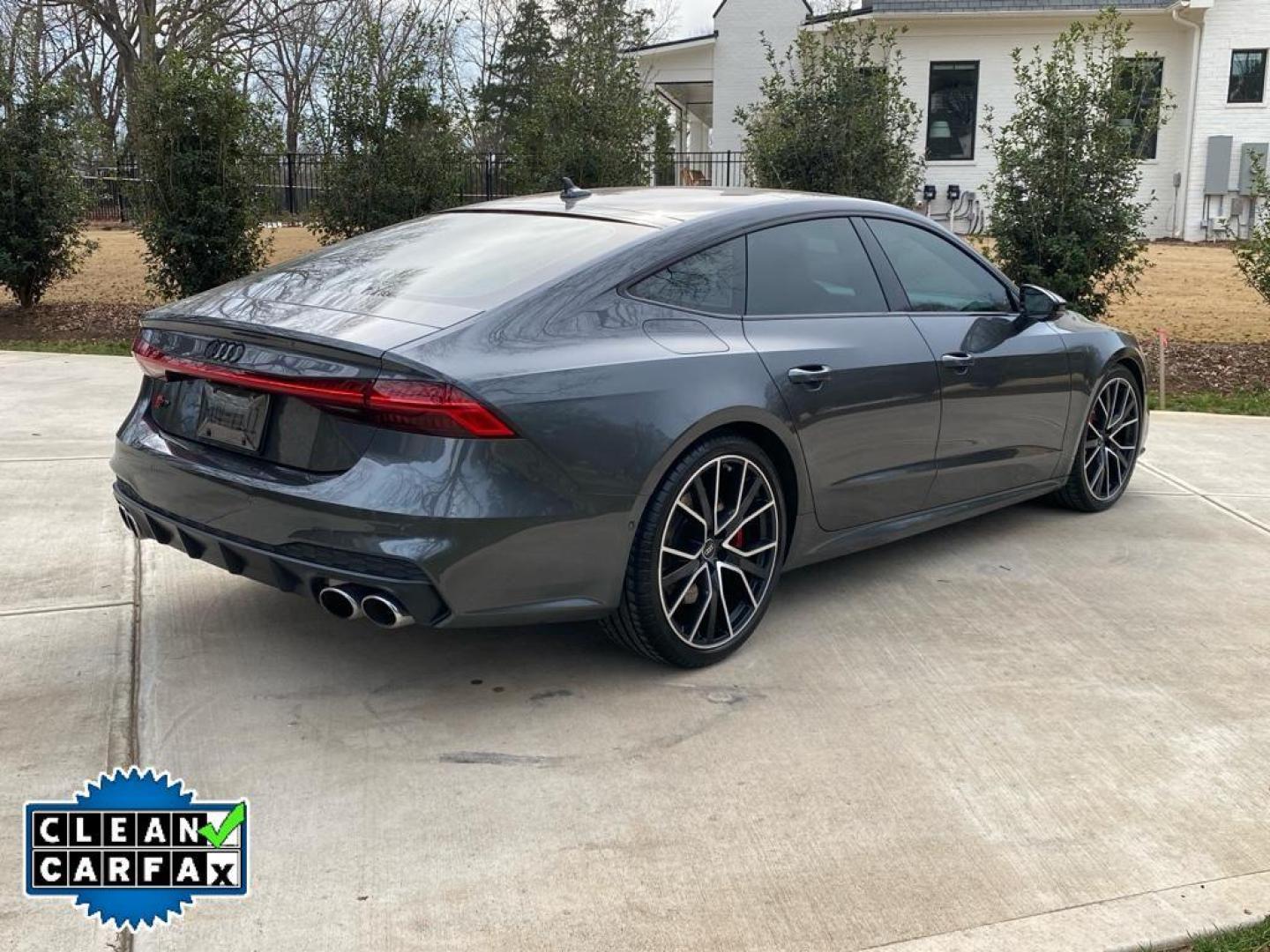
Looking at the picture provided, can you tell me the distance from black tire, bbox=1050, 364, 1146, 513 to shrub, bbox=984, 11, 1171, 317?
415cm

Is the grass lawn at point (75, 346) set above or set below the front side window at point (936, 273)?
below

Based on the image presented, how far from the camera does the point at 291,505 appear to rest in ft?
11.0

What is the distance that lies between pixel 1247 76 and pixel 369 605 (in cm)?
2692

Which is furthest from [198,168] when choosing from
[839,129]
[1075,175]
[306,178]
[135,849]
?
[135,849]


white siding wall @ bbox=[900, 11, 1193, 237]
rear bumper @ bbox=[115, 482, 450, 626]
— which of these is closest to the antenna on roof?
rear bumper @ bbox=[115, 482, 450, 626]

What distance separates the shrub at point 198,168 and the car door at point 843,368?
25.8ft

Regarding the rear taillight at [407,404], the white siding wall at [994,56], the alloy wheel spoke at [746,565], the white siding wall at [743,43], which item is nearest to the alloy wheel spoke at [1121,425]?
the alloy wheel spoke at [746,565]

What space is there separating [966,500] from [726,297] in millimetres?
1551

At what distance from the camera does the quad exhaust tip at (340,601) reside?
10.8 feet

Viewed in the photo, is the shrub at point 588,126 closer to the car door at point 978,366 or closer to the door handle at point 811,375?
the car door at point 978,366

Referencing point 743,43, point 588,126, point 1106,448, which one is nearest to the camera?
point 1106,448

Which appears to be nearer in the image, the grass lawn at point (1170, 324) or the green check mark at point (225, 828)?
the green check mark at point (225, 828)

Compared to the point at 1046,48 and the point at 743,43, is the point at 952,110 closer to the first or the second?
the point at 1046,48

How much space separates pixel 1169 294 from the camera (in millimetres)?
15711
